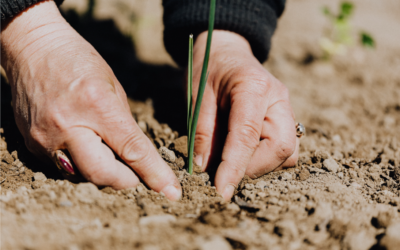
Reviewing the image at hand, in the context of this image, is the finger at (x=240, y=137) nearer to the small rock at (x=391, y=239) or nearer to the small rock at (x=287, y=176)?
the small rock at (x=287, y=176)

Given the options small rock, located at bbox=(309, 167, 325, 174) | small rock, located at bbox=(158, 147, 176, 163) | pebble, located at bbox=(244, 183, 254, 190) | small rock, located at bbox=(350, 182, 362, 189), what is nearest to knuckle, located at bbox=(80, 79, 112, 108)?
small rock, located at bbox=(158, 147, 176, 163)

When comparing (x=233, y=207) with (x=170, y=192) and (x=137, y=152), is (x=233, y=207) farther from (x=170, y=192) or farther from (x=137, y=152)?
(x=137, y=152)

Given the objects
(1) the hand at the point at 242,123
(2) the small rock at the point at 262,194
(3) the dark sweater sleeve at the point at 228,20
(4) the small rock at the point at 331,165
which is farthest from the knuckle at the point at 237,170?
(3) the dark sweater sleeve at the point at 228,20

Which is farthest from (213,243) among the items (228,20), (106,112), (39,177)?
(228,20)

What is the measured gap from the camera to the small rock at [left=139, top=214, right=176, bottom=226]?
0.84 metres

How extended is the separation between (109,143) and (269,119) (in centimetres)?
68

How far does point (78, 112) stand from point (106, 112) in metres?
0.10

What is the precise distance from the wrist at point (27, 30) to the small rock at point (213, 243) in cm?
98

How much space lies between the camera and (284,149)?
1201mm

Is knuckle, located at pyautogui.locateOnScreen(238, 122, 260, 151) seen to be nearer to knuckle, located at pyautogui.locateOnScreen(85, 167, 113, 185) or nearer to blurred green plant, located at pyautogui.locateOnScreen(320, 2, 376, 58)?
knuckle, located at pyautogui.locateOnScreen(85, 167, 113, 185)

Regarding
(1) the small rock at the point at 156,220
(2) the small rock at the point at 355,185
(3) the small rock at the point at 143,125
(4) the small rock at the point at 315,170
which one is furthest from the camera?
(3) the small rock at the point at 143,125

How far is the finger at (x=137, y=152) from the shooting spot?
3.29ft

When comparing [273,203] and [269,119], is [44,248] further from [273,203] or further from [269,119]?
[269,119]

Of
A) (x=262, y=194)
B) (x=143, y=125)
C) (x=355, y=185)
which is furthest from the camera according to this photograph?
(x=143, y=125)
